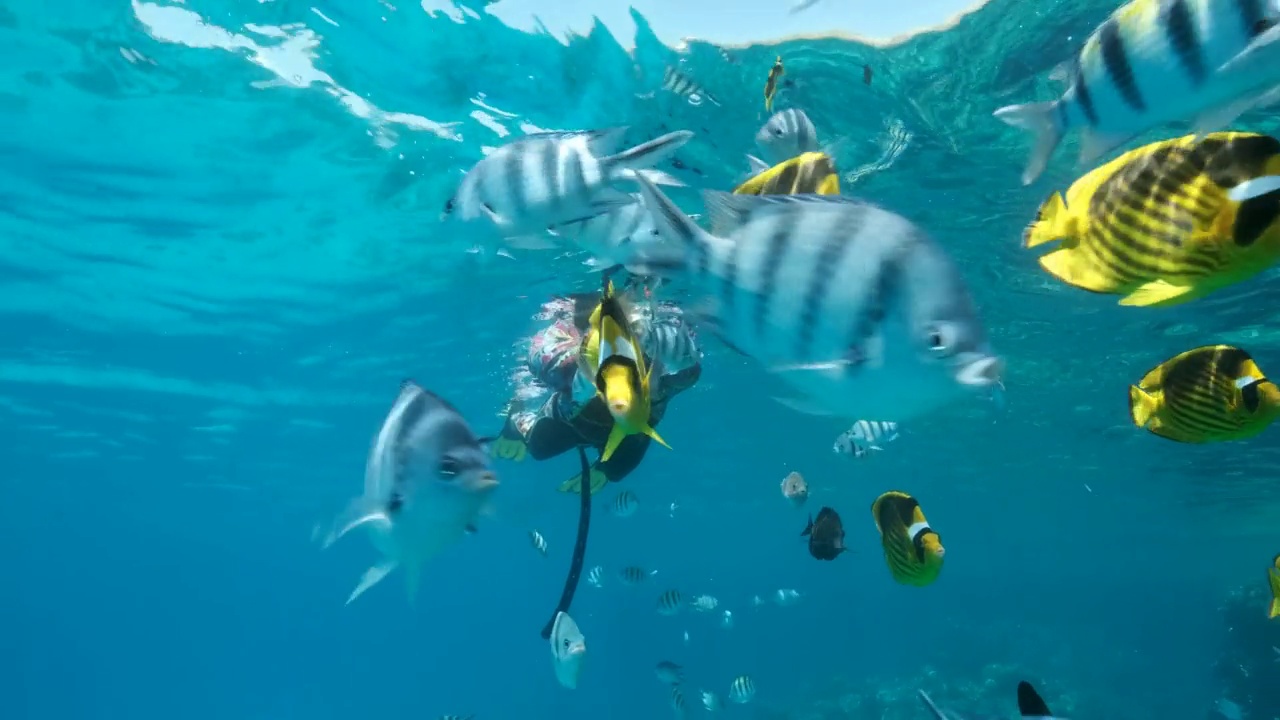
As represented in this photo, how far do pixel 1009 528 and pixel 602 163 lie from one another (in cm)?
6503

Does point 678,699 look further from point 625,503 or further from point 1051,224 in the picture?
point 1051,224

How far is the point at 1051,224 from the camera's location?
2121 mm

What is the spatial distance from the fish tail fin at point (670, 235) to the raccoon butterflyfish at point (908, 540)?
237cm

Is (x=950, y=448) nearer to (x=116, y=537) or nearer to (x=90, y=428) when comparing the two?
(x=90, y=428)

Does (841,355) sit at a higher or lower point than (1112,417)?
higher

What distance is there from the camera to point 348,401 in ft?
97.2

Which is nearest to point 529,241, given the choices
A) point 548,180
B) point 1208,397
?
point 548,180

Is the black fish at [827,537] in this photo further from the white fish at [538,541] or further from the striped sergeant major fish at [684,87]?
the striped sergeant major fish at [684,87]

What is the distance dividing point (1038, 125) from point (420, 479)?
2.55 m

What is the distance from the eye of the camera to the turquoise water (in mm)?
11281

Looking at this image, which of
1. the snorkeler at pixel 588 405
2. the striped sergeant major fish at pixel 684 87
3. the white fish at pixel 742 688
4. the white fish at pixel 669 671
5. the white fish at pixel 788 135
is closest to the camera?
the white fish at pixel 788 135

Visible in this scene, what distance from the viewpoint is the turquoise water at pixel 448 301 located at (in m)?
11.3

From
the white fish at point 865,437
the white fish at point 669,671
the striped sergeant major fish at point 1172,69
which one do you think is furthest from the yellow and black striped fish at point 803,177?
the white fish at point 669,671

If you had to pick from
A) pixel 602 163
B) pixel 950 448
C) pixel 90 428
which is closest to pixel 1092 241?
pixel 602 163
